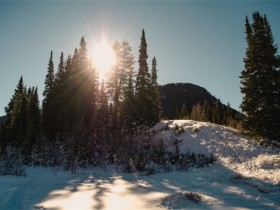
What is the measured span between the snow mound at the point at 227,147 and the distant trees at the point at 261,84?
165cm

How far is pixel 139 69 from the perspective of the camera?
139 ft

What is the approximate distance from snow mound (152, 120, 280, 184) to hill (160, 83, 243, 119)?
109088 millimetres

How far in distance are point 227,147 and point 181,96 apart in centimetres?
13043

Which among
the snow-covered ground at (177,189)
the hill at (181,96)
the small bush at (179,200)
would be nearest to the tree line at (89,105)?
the snow-covered ground at (177,189)

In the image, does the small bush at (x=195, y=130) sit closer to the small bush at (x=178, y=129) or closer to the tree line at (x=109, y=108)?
the small bush at (x=178, y=129)

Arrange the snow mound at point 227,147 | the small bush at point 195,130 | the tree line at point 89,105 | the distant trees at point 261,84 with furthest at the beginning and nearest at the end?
the tree line at point 89,105
the small bush at point 195,130
the distant trees at point 261,84
the snow mound at point 227,147

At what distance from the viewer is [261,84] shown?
21047mm

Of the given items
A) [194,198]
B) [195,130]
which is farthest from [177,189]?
[195,130]

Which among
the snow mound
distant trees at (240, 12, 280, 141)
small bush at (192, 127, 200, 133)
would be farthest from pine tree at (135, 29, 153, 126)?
distant trees at (240, 12, 280, 141)

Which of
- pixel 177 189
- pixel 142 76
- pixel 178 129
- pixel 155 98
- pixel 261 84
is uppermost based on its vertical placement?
pixel 142 76

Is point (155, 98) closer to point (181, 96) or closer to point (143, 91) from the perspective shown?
point (143, 91)

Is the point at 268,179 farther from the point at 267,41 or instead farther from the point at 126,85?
the point at 126,85

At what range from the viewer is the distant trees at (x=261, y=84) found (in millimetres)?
19859

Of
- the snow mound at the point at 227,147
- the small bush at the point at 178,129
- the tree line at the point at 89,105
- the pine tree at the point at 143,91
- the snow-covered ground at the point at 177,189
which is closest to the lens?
the snow-covered ground at the point at 177,189
